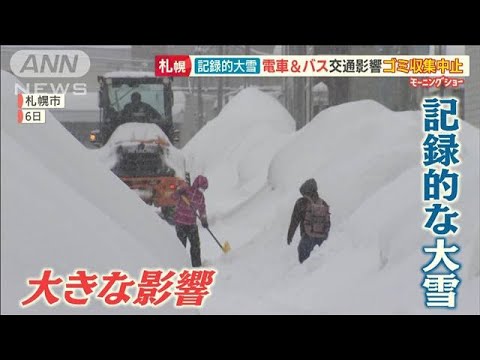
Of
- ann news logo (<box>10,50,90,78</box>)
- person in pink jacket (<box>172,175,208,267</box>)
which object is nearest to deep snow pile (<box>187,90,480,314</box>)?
person in pink jacket (<box>172,175,208,267</box>)

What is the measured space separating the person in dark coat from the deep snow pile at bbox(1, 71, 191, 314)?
17.6ft

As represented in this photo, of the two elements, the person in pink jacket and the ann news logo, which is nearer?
the ann news logo

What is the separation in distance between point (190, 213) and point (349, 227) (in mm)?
2385

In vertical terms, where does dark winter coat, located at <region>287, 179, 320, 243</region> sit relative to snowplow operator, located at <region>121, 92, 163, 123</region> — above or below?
below

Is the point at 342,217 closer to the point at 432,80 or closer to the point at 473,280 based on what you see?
the point at 473,280

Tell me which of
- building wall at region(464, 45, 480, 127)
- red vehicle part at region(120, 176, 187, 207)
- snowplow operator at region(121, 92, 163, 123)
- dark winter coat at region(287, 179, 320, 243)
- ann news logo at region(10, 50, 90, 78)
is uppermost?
building wall at region(464, 45, 480, 127)

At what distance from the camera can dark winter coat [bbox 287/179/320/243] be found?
11773 mm

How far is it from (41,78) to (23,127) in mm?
1557

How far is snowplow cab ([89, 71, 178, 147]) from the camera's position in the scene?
601 inches

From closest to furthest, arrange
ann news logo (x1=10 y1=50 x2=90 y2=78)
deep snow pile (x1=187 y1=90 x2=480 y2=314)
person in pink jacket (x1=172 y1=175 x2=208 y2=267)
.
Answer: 1. ann news logo (x1=10 y1=50 x2=90 y2=78)
2. deep snow pile (x1=187 y1=90 x2=480 y2=314)
3. person in pink jacket (x1=172 y1=175 x2=208 y2=267)

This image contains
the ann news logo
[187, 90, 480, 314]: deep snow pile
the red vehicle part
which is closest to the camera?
the ann news logo

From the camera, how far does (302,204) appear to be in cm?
1197

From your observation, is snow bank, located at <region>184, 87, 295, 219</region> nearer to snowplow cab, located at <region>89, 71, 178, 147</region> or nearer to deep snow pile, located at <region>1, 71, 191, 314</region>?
snowplow cab, located at <region>89, 71, 178, 147</region>

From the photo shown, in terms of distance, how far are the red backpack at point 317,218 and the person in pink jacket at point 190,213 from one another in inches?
63.4
